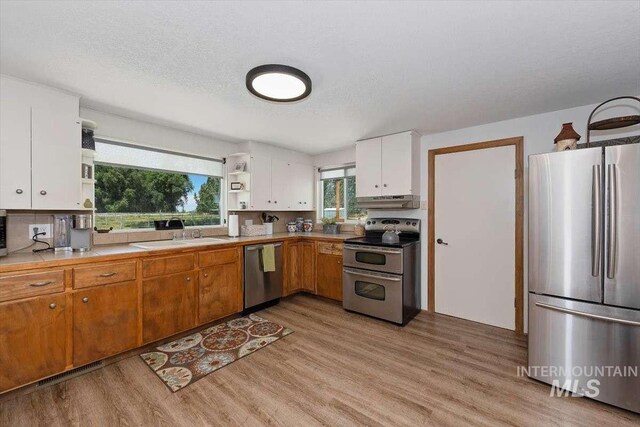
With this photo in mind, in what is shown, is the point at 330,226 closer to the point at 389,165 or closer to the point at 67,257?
the point at 389,165

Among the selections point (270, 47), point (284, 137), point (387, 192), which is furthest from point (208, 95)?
point (387, 192)

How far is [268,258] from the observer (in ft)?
11.0

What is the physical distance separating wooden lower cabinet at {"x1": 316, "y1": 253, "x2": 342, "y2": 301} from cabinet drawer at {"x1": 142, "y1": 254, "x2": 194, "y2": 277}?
170cm

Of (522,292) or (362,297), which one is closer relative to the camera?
(522,292)

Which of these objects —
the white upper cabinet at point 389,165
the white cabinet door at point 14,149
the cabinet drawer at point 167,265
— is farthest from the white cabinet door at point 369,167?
the white cabinet door at point 14,149

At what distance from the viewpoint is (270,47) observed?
1611mm

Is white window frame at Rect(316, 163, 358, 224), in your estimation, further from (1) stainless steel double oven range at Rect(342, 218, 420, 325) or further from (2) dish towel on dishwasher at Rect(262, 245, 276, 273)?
(2) dish towel on dishwasher at Rect(262, 245, 276, 273)

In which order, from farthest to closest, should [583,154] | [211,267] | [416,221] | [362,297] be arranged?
[416,221] < [362,297] < [211,267] < [583,154]

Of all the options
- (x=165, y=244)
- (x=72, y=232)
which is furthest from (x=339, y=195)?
(x=72, y=232)

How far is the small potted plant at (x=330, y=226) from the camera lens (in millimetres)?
4219

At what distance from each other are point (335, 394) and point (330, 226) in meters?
2.62

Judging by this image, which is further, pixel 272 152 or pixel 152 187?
pixel 272 152

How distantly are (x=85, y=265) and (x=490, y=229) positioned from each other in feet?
12.5

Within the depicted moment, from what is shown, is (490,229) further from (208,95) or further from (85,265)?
(85,265)
